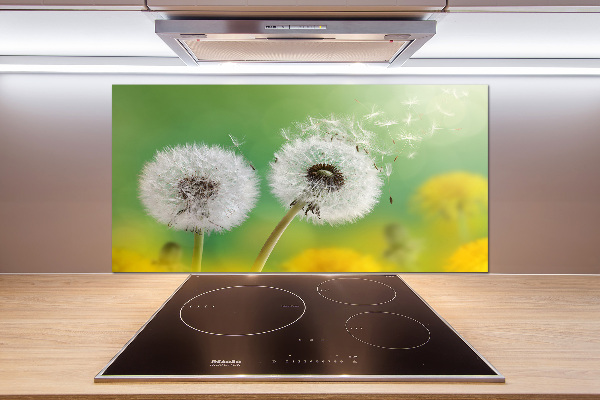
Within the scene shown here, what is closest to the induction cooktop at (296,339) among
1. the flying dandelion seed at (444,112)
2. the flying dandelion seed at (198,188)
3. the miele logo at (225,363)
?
the miele logo at (225,363)

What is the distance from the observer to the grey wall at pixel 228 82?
140 cm

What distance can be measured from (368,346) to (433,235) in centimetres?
71

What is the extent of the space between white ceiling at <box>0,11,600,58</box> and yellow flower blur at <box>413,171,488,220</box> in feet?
1.48

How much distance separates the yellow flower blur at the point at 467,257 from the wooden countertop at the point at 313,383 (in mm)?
41

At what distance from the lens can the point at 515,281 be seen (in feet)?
4.47

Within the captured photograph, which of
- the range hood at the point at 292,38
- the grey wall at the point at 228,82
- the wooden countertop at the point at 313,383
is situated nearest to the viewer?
the wooden countertop at the point at 313,383

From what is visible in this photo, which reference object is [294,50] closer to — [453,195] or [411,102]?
[411,102]

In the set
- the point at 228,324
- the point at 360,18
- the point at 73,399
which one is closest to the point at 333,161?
the point at 360,18

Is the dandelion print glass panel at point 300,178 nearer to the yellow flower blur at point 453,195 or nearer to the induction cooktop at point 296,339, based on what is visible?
the yellow flower blur at point 453,195

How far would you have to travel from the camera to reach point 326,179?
1437mm

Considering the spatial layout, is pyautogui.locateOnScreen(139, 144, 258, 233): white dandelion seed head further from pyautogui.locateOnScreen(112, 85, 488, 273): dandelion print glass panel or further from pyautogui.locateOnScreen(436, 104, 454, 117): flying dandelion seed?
pyautogui.locateOnScreen(436, 104, 454, 117): flying dandelion seed

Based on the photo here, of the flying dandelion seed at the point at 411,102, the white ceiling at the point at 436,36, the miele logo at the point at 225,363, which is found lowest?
the miele logo at the point at 225,363

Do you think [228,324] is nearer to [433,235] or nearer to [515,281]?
[433,235]

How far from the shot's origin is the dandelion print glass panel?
1404 mm
